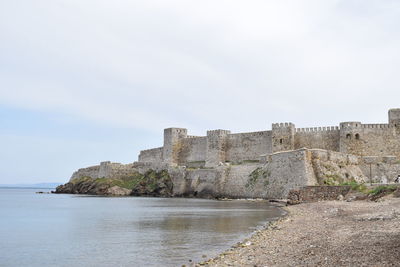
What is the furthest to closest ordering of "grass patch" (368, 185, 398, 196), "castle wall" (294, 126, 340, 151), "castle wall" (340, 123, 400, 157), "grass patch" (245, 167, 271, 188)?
"castle wall" (294, 126, 340, 151), "castle wall" (340, 123, 400, 157), "grass patch" (245, 167, 271, 188), "grass patch" (368, 185, 398, 196)

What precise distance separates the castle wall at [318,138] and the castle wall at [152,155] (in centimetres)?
2125

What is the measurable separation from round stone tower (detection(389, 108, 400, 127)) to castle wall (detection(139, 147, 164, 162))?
29.2 meters

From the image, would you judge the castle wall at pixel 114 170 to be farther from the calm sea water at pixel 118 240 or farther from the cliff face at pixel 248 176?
the calm sea water at pixel 118 240

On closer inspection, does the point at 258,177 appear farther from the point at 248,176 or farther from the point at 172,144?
the point at 172,144

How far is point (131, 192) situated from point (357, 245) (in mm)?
46370

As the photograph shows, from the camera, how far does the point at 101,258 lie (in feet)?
36.7

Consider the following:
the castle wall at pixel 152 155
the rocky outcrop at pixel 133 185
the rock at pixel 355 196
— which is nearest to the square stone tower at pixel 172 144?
the castle wall at pixel 152 155

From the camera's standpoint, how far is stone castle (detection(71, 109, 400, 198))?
3334 cm

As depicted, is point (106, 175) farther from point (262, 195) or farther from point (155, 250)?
point (155, 250)

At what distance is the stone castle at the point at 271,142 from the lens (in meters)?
38.6

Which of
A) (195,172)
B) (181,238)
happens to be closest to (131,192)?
(195,172)

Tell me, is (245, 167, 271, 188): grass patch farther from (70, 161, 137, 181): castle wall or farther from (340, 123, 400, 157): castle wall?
(70, 161, 137, 181): castle wall

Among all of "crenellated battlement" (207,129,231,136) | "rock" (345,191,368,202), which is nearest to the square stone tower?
"crenellated battlement" (207,129,231,136)

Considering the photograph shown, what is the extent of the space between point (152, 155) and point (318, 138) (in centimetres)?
2574
